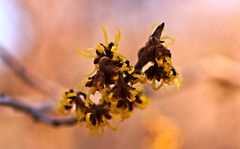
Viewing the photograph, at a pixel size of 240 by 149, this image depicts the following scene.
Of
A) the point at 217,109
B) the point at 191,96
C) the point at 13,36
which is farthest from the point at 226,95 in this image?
the point at 13,36

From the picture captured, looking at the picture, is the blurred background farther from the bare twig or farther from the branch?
the branch

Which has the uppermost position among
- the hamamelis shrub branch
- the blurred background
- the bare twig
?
the blurred background

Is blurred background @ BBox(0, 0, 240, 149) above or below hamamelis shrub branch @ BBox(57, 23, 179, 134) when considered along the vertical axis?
above

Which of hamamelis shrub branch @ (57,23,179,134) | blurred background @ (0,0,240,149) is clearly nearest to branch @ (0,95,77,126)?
hamamelis shrub branch @ (57,23,179,134)

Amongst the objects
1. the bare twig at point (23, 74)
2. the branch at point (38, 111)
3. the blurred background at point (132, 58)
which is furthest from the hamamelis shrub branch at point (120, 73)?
the blurred background at point (132, 58)

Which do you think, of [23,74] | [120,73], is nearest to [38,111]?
[23,74]

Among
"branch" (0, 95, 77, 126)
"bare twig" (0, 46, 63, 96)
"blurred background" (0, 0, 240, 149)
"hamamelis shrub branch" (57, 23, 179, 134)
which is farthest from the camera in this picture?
"blurred background" (0, 0, 240, 149)

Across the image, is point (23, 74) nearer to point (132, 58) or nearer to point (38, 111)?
point (38, 111)

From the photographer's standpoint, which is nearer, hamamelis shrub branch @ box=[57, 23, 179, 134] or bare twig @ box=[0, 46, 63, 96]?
hamamelis shrub branch @ box=[57, 23, 179, 134]

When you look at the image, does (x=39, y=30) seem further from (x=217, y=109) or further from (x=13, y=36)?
(x=217, y=109)
